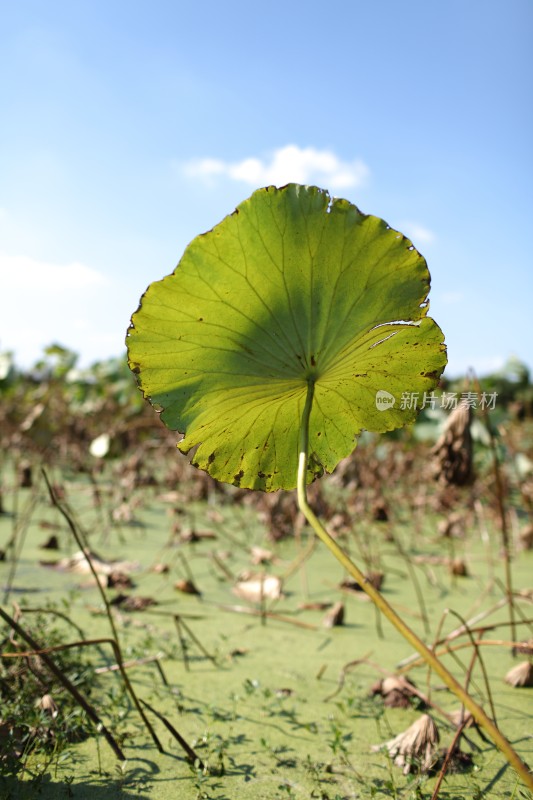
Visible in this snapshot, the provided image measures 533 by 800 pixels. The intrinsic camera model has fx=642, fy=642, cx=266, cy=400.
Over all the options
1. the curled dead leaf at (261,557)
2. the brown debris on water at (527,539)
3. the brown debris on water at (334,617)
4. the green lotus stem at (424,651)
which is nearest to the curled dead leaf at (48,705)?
the green lotus stem at (424,651)

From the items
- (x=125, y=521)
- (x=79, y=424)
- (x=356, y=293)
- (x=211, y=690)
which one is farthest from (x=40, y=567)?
(x=79, y=424)

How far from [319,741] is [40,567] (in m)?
1.41

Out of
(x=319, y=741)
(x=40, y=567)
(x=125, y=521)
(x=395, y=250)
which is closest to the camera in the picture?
(x=395, y=250)

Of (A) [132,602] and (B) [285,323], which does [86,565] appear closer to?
(A) [132,602]

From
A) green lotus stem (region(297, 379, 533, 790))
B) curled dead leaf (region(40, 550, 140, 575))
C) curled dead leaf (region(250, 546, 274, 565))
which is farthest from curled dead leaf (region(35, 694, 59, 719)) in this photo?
curled dead leaf (region(250, 546, 274, 565))

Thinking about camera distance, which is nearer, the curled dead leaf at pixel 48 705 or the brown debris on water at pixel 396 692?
the curled dead leaf at pixel 48 705

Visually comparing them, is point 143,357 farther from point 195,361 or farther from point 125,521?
point 125,521

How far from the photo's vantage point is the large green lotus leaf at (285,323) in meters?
0.65

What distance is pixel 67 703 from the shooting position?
115 cm

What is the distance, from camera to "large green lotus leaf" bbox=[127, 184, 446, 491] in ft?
2.13

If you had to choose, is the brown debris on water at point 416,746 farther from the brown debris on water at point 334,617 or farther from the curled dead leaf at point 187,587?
the curled dead leaf at point 187,587

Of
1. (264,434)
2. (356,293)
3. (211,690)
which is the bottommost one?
(211,690)

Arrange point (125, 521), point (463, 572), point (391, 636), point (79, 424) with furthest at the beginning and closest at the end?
point (79, 424), point (125, 521), point (463, 572), point (391, 636)

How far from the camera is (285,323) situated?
0.70 metres
